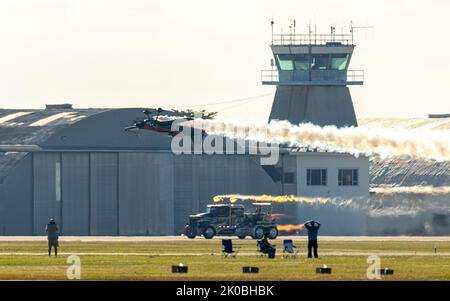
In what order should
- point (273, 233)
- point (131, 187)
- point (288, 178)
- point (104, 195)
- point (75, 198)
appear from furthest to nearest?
point (288, 178)
point (131, 187)
point (104, 195)
point (75, 198)
point (273, 233)

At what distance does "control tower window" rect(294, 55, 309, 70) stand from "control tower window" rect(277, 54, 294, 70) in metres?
0.40

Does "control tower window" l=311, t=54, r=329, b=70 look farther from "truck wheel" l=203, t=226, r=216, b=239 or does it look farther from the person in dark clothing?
the person in dark clothing

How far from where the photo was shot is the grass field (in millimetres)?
57750

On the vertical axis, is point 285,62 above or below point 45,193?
above

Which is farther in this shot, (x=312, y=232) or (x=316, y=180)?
(x=316, y=180)

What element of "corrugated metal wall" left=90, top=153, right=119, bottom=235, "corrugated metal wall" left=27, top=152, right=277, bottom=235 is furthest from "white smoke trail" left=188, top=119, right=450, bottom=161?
"corrugated metal wall" left=90, top=153, right=119, bottom=235

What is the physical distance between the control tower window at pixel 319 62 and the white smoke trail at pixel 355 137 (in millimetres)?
13327

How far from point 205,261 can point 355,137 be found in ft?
117

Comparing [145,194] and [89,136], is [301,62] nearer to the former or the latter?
[145,194]

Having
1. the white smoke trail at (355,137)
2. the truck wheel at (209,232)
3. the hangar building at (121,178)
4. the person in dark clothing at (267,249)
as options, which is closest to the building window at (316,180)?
the hangar building at (121,178)

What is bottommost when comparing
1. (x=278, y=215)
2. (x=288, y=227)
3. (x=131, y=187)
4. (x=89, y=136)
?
(x=288, y=227)

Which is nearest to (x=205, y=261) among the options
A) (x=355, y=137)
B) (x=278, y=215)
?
(x=355, y=137)

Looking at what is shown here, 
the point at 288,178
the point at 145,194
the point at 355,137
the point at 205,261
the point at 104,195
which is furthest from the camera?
the point at 288,178

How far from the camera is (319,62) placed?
12375 cm
